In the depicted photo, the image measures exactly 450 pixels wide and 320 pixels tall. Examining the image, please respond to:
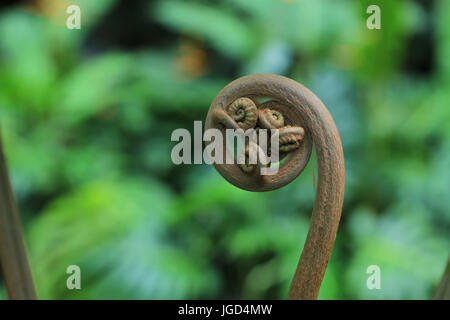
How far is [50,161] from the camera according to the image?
162cm

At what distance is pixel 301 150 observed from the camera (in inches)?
12.5

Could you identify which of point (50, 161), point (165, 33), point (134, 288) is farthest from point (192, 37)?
point (134, 288)

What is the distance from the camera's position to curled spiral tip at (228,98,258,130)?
12.8 inches

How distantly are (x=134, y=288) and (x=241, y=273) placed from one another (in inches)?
12.3

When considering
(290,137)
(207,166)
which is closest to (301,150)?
(290,137)

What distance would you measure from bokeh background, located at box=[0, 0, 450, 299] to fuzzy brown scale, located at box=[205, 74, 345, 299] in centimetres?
82

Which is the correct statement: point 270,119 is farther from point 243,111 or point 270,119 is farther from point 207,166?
point 207,166

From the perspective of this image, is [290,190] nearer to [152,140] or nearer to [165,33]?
[152,140]

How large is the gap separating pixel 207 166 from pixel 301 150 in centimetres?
130

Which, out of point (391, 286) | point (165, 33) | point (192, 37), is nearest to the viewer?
point (391, 286)

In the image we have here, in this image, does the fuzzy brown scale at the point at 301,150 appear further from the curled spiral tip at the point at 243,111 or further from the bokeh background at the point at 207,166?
the bokeh background at the point at 207,166

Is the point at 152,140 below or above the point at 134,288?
above

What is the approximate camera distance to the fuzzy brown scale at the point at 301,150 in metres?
0.28

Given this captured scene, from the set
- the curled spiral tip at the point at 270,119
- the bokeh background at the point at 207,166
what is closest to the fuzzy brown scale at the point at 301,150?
the curled spiral tip at the point at 270,119
